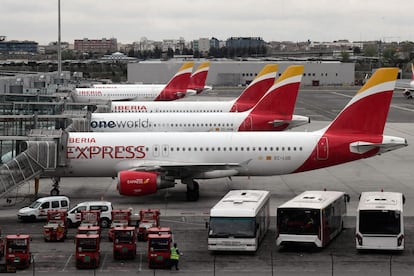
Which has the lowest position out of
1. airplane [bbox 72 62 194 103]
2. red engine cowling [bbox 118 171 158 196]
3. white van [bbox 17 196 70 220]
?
white van [bbox 17 196 70 220]

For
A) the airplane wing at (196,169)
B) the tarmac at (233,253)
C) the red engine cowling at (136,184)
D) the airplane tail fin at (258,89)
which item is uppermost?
the airplane tail fin at (258,89)

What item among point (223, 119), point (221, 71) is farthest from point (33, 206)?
point (221, 71)

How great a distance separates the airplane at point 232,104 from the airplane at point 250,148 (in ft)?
88.1

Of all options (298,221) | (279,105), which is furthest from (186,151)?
(279,105)

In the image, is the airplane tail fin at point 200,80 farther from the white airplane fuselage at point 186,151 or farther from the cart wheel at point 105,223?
the cart wheel at point 105,223

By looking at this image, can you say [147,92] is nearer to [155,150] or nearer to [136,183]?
[155,150]

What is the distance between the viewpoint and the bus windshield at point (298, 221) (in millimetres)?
34469

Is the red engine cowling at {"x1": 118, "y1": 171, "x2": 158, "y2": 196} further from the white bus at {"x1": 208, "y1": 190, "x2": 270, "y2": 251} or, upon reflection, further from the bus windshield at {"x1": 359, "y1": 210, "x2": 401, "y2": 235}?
the bus windshield at {"x1": 359, "y1": 210, "x2": 401, "y2": 235}

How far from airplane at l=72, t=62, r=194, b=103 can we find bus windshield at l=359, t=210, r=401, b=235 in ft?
228

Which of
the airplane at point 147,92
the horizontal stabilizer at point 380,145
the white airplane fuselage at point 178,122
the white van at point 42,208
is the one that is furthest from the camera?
the airplane at point 147,92

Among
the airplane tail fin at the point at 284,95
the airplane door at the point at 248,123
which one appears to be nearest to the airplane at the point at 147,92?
the airplane door at the point at 248,123

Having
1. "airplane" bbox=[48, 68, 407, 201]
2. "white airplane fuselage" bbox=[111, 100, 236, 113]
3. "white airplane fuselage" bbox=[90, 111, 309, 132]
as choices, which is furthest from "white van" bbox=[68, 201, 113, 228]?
"white airplane fuselage" bbox=[111, 100, 236, 113]

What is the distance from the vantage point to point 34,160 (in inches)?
1821

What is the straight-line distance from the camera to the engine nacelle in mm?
45406
